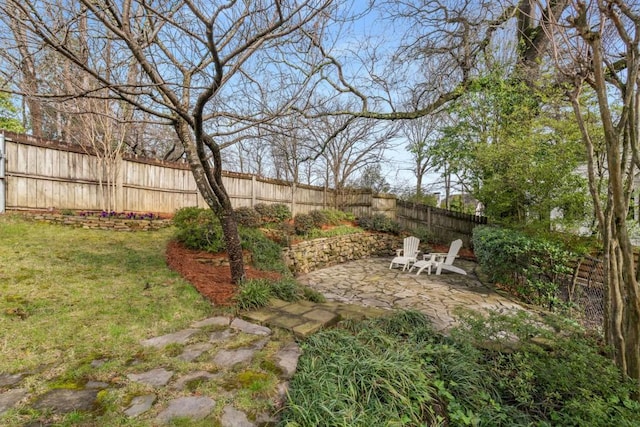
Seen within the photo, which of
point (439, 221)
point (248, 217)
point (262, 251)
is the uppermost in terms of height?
point (248, 217)

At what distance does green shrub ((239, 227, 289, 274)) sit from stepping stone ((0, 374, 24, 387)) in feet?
9.93

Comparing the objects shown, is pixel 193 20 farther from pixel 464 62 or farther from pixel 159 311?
pixel 464 62

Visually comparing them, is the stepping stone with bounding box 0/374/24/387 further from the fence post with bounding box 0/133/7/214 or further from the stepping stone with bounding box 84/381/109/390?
the fence post with bounding box 0/133/7/214

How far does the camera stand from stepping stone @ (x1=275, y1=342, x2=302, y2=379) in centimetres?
200

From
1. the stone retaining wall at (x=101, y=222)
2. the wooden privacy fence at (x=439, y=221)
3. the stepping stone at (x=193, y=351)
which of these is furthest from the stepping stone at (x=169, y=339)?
the wooden privacy fence at (x=439, y=221)

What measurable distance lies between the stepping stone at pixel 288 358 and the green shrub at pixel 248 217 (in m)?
4.42

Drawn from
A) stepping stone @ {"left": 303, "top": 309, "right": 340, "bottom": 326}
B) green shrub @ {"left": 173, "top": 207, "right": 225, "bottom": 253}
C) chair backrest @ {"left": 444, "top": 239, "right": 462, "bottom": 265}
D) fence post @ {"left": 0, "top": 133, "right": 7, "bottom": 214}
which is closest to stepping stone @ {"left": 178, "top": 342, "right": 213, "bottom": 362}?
stepping stone @ {"left": 303, "top": 309, "right": 340, "bottom": 326}

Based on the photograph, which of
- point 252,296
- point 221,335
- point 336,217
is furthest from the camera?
point 336,217

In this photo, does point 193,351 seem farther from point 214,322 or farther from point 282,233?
point 282,233

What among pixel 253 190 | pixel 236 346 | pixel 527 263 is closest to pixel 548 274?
pixel 527 263

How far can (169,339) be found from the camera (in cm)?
233

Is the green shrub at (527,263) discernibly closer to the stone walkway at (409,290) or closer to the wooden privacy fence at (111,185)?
the stone walkway at (409,290)

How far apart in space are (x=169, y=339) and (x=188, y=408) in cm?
92

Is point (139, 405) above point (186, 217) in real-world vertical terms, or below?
below
